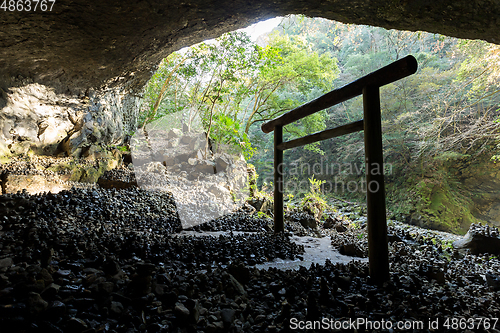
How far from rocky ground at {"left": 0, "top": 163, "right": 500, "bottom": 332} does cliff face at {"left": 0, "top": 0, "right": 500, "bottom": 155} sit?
83.3 inches

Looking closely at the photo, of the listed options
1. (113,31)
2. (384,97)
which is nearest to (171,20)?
(113,31)

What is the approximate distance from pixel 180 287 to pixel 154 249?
3.86 ft

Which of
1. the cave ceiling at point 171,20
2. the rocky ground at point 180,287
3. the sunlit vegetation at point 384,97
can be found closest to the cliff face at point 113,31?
the cave ceiling at point 171,20

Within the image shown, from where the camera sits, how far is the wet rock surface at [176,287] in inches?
43.7

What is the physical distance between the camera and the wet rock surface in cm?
111

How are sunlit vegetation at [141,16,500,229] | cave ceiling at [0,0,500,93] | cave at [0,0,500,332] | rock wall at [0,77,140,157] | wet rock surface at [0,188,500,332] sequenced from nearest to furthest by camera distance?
wet rock surface at [0,188,500,332]
cave at [0,0,500,332]
cave ceiling at [0,0,500,93]
rock wall at [0,77,140,157]
sunlit vegetation at [141,16,500,229]

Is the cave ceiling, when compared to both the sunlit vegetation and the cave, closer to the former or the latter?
the cave

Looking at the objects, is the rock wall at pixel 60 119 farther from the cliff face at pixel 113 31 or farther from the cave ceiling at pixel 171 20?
the cave ceiling at pixel 171 20

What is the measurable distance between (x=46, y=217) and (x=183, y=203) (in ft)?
9.17

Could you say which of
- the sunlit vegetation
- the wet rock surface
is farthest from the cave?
the sunlit vegetation

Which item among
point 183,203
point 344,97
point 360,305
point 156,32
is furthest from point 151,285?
point 183,203

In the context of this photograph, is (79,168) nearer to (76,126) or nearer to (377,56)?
(76,126)

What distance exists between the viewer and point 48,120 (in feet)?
16.5

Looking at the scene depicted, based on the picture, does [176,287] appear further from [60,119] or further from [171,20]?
[60,119]
